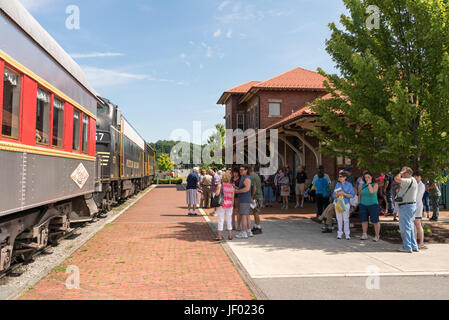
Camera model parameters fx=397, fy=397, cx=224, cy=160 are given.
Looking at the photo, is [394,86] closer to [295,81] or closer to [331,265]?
[331,265]

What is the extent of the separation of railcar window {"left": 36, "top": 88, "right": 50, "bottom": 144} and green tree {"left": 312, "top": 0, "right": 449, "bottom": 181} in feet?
21.2

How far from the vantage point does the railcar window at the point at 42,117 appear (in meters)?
→ 6.12

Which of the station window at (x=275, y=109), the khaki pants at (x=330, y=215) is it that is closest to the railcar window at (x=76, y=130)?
the khaki pants at (x=330, y=215)

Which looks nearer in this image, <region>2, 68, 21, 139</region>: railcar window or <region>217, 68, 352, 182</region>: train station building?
<region>2, 68, 21, 139</region>: railcar window

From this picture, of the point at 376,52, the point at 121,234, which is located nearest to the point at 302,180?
the point at 376,52

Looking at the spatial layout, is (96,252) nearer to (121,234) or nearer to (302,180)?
(121,234)

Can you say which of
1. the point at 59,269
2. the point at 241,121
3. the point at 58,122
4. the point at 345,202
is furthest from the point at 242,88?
the point at 59,269

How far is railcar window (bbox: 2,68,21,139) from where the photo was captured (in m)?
4.93

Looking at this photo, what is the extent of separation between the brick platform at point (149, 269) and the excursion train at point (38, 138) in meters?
0.78

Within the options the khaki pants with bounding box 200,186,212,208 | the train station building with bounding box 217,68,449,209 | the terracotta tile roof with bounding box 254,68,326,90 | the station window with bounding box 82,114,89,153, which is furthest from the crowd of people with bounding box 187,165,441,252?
the terracotta tile roof with bounding box 254,68,326,90

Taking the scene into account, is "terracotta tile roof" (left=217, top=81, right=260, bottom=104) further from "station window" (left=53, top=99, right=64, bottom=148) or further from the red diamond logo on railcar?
"station window" (left=53, top=99, right=64, bottom=148)

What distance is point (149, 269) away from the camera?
255 inches

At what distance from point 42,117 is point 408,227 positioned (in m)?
7.22
